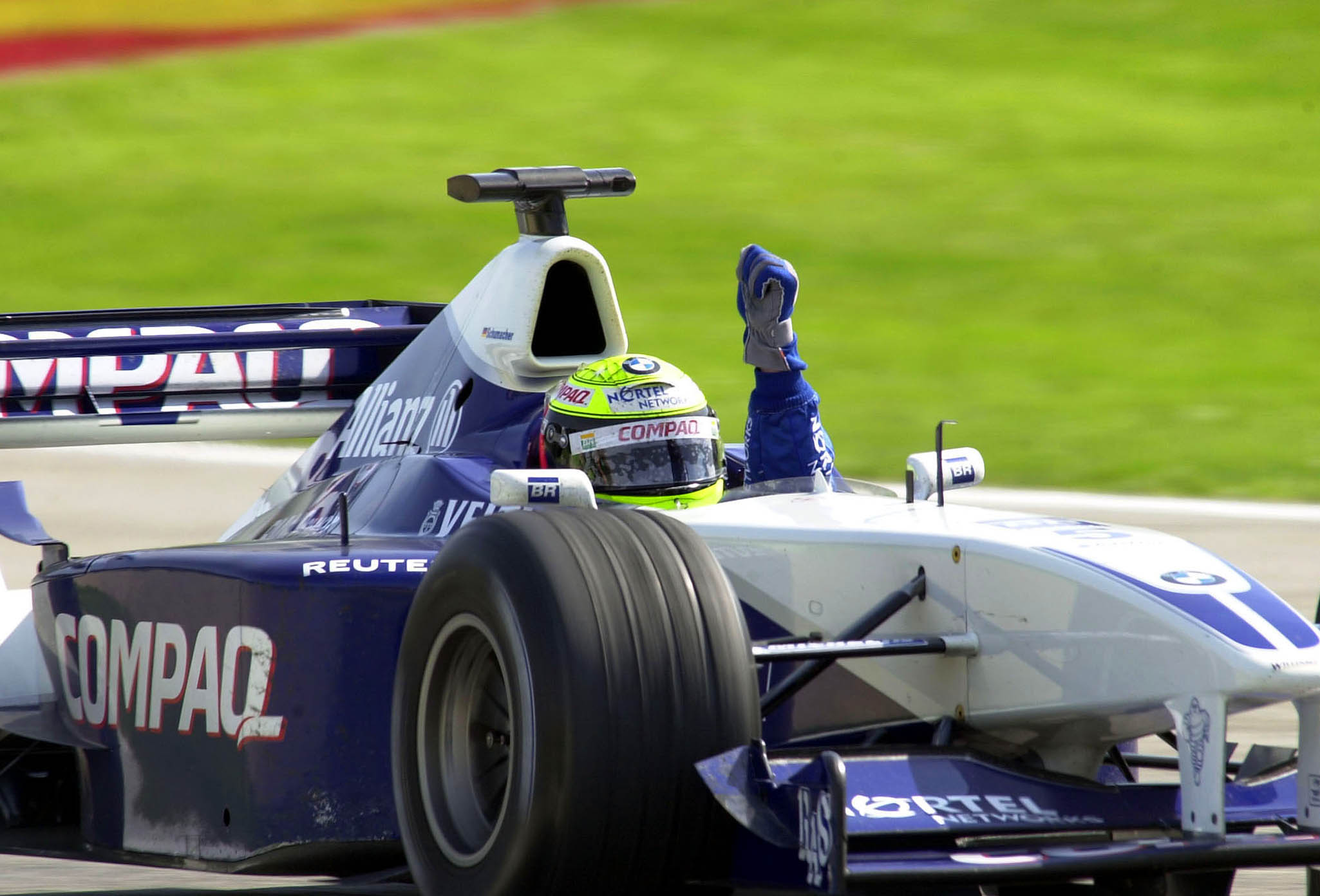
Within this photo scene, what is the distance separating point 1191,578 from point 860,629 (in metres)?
0.62

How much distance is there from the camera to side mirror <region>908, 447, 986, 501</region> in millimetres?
4758

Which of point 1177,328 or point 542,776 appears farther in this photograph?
point 1177,328

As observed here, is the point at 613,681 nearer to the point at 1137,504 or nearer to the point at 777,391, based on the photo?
the point at 777,391

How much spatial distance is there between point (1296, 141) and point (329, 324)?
19.3 metres

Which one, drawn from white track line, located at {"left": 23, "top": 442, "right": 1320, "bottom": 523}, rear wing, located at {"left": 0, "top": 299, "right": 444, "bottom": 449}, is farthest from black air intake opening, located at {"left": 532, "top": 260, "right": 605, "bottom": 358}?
white track line, located at {"left": 23, "top": 442, "right": 1320, "bottom": 523}

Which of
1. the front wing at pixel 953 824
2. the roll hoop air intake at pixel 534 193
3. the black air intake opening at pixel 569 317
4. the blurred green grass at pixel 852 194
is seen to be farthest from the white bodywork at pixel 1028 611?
the blurred green grass at pixel 852 194

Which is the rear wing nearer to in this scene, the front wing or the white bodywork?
the white bodywork

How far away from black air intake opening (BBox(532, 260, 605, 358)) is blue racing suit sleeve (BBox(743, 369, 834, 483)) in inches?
22.1

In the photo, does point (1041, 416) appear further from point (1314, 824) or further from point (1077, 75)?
point (1077, 75)

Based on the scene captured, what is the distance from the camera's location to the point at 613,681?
3594mm

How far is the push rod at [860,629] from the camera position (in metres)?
4.11

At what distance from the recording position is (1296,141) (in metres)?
24.2

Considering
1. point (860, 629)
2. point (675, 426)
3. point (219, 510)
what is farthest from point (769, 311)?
point (219, 510)

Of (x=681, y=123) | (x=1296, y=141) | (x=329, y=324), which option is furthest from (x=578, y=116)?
(x=329, y=324)
